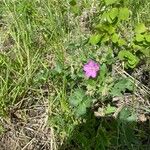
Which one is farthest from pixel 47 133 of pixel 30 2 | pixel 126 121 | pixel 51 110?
pixel 30 2

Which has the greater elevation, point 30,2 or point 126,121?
point 30,2

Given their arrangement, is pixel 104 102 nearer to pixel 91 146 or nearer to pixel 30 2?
pixel 91 146

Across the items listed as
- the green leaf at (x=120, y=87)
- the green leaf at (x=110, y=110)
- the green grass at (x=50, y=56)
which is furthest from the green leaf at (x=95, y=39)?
the green leaf at (x=110, y=110)

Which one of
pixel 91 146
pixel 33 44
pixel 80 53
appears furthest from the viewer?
pixel 33 44

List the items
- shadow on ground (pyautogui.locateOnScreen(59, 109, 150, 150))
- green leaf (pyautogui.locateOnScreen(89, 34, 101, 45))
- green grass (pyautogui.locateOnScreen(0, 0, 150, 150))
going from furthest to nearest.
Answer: green leaf (pyautogui.locateOnScreen(89, 34, 101, 45)) → green grass (pyautogui.locateOnScreen(0, 0, 150, 150)) → shadow on ground (pyautogui.locateOnScreen(59, 109, 150, 150))

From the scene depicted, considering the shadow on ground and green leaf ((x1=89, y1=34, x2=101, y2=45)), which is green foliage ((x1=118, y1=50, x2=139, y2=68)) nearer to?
green leaf ((x1=89, y1=34, x2=101, y2=45))

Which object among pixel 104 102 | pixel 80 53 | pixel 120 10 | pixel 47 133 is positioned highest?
pixel 120 10

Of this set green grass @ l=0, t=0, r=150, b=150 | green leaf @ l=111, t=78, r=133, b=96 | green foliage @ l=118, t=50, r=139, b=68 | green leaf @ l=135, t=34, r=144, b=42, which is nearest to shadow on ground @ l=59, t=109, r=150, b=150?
green grass @ l=0, t=0, r=150, b=150

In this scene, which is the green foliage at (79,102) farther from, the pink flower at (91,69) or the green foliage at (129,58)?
the green foliage at (129,58)

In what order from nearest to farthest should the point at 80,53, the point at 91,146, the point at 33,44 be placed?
the point at 91,146, the point at 80,53, the point at 33,44

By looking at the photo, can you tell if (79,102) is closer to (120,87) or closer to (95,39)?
(120,87)
